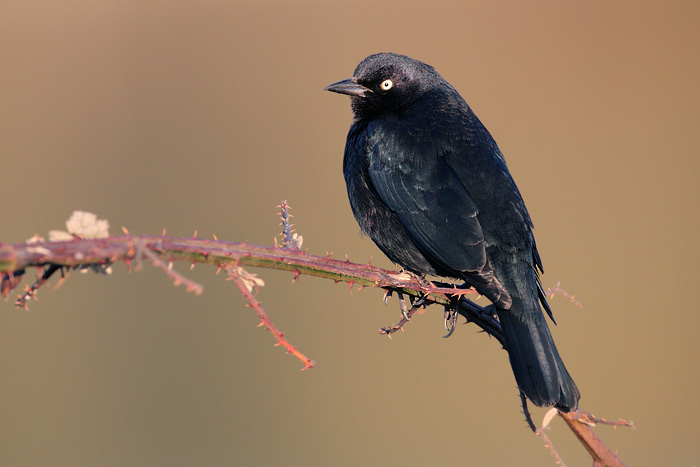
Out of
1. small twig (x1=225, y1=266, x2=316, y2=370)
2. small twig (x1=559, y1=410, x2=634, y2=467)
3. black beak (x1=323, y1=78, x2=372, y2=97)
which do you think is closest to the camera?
small twig (x1=225, y1=266, x2=316, y2=370)

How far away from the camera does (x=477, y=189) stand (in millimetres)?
3211

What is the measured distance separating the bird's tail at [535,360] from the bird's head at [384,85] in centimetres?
→ 163

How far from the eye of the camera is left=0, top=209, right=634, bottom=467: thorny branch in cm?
143

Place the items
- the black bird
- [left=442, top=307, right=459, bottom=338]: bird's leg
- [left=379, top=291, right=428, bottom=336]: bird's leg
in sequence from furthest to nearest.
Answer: [left=442, top=307, right=459, bottom=338]: bird's leg
the black bird
[left=379, top=291, right=428, bottom=336]: bird's leg

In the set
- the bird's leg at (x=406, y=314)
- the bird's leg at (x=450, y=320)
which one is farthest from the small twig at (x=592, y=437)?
the bird's leg at (x=450, y=320)

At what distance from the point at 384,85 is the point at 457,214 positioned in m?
1.22

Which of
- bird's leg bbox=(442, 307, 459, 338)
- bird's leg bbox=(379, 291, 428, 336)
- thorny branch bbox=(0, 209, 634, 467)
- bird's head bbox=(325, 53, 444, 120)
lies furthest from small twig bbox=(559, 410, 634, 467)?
bird's head bbox=(325, 53, 444, 120)

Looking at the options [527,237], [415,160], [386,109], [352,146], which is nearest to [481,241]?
[527,237]

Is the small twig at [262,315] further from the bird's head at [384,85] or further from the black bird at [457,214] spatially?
the bird's head at [384,85]

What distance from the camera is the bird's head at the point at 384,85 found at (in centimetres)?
394

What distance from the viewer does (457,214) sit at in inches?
123

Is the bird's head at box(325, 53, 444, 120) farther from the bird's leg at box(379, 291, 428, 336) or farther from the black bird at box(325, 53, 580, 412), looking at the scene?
the bird's leg at box(379, 291, 428, 336)

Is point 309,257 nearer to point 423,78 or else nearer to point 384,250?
point 384,250

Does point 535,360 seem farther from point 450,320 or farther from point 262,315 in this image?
point 262,315
